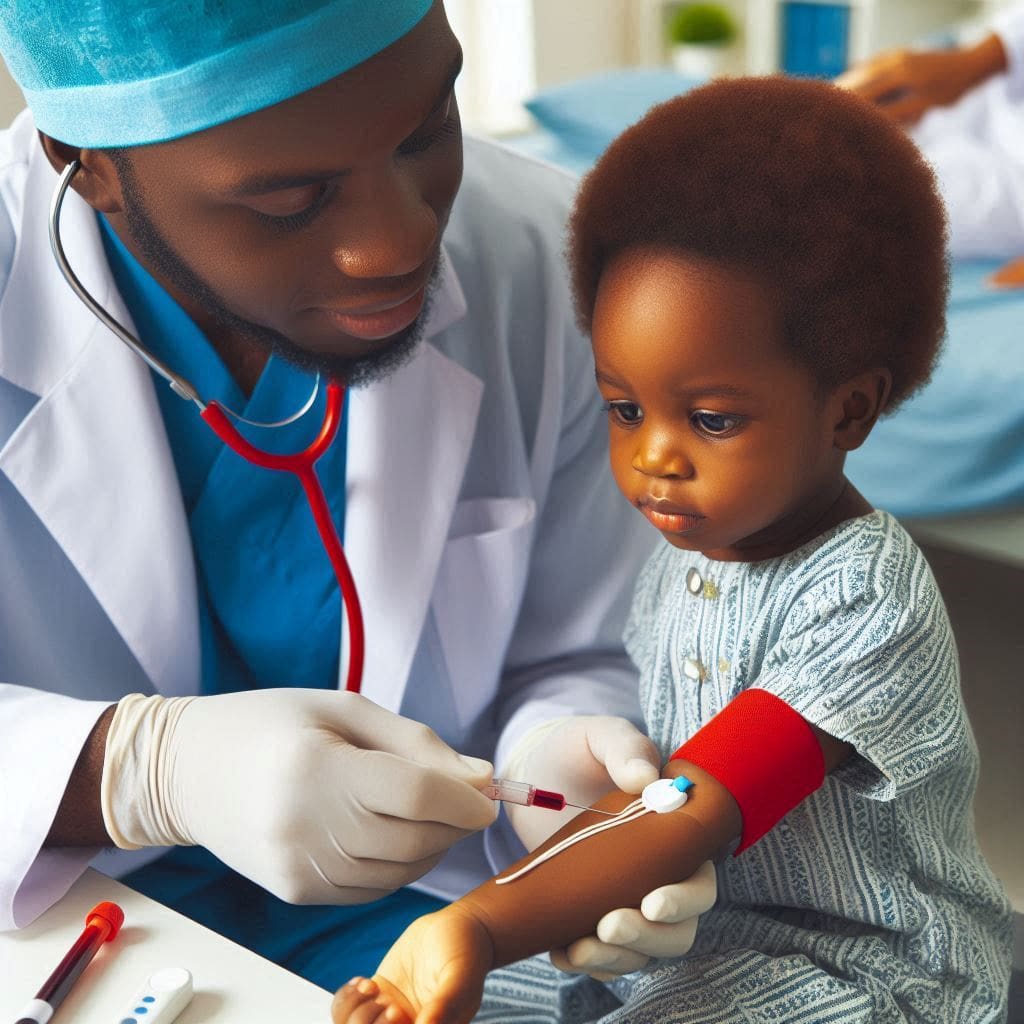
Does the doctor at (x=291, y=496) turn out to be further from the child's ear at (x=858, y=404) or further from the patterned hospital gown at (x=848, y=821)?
the child's ear at (x=858, y=404)

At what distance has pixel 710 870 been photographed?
840mm

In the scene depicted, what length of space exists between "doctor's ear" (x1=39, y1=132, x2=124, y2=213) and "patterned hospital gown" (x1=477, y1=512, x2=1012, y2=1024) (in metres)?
0.54

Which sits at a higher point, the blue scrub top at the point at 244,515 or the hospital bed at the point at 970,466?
the blue scrub top at the point at 244,515

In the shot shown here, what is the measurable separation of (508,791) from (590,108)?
232 cm

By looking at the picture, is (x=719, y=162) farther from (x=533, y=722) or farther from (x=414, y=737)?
(x=533, y=722)

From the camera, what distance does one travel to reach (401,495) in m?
1.16

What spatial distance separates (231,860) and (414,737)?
16cm

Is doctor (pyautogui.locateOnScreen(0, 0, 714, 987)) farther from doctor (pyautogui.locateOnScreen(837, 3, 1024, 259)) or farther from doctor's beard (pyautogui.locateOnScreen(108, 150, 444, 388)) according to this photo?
doctor (pyautogui.locateOnScreen(837, 3, 1024, 259))

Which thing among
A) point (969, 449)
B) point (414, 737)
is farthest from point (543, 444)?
point (969, 449)

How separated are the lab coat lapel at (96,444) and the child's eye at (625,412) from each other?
0.41 m

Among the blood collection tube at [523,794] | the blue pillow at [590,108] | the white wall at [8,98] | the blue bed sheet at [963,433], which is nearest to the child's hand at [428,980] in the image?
the blood collection tube at [523,794]

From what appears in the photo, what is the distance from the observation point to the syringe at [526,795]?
2.76 ft

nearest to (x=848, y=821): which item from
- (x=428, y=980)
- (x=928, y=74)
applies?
(x=428, y=980)

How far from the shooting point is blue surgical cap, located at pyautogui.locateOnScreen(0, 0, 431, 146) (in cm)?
81
